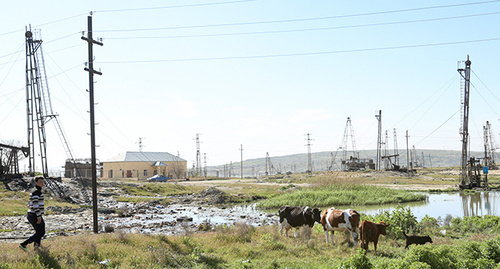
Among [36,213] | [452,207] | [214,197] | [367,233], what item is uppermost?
[36,213]

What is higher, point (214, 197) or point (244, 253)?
point (244, 253)

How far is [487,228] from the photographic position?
17.9m

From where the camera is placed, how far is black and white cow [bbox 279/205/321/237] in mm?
16625

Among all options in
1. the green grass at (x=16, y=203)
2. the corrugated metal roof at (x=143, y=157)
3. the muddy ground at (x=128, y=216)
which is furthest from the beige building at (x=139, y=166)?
the green grass at (x=16, y=203)

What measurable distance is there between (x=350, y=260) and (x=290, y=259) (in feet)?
9.09

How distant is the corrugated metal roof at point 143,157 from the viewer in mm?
104875

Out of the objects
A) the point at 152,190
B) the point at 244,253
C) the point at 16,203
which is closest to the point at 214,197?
the point at 152,190

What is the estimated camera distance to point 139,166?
104 metres

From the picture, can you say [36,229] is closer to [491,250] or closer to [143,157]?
[491,250]

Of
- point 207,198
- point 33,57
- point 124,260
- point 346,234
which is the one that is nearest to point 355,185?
point 207,198

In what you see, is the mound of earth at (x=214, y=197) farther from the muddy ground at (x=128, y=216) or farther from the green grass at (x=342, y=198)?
the green grass at (x=342, y=198)

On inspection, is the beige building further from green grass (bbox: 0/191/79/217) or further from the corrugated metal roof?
green grass (bbox: 0/191/79/217)

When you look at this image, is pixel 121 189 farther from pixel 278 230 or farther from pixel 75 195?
pixel 278 230

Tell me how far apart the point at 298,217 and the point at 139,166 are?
303 ft
